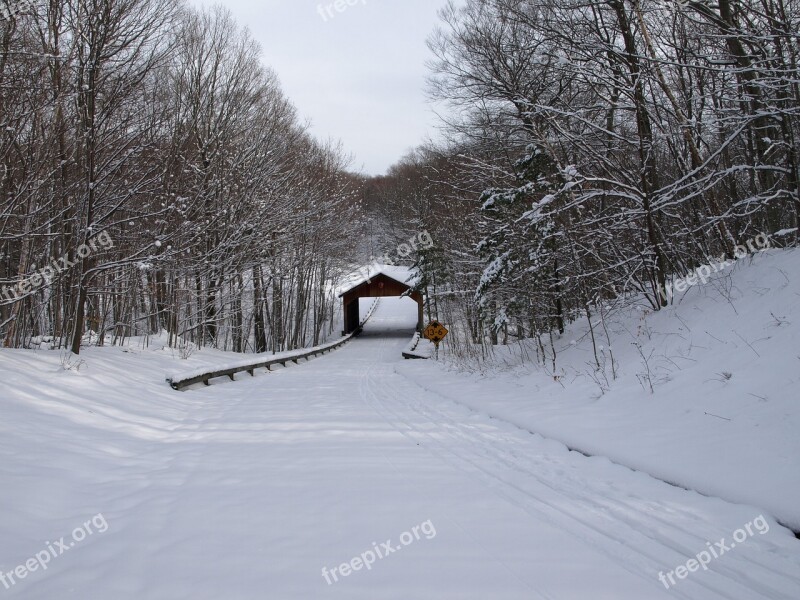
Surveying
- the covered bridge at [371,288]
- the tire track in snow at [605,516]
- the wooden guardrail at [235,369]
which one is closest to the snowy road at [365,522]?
the tire track in snow at [605,516]

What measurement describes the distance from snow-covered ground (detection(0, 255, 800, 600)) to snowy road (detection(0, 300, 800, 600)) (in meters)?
0.02

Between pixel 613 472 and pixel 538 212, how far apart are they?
561cm

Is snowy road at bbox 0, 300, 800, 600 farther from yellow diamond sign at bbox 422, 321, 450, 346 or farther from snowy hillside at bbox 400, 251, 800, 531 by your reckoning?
yellow diamond sign at bbox 422, 321, 450, 346

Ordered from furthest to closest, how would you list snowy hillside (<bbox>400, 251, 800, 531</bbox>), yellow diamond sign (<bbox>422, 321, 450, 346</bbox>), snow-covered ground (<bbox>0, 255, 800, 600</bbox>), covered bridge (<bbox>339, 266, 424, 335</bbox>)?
covered bridge (<bbox>339, 266, 424, 335</bbox>) → yellow diamond sign (<bbox>422, 321, 450, 346</bbox>) → snowy hillside (<bbox>400, 251, 800, 531</bbox>) → snow-covered ground (<bbox>0, 255, 800, 600</bbox>)

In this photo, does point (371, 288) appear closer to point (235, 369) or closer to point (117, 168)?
point (235, 369)

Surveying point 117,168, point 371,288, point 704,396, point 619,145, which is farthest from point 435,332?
point 371,288

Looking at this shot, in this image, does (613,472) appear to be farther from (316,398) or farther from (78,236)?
(78,236)

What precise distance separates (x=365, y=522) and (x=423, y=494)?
76cm

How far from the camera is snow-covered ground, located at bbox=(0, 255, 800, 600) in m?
2.87

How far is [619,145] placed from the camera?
392 inches

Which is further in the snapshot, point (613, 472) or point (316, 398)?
point (316, 398)

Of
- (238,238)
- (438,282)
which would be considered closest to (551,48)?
(238,238)

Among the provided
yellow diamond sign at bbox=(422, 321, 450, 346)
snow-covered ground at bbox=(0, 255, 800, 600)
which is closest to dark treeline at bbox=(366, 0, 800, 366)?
snow-covered ground at bbox=(0, 255, 800, 600)

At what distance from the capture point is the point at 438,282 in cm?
3259
